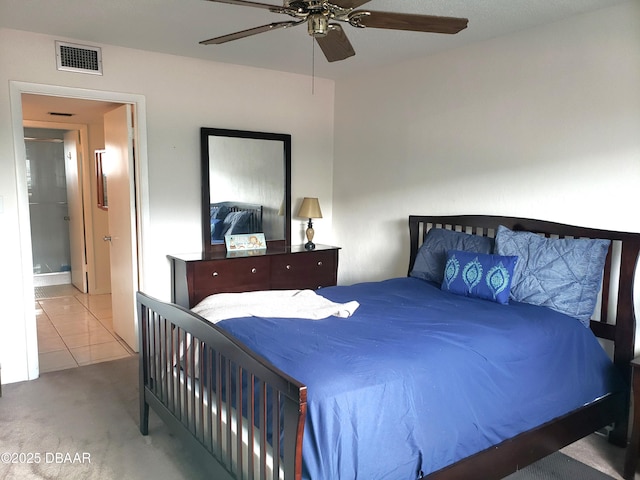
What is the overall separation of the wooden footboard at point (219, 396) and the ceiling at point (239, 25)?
169 centimetres

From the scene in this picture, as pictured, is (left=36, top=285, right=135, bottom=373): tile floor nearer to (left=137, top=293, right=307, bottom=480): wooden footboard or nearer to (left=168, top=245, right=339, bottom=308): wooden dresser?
(left=168, top=245, right=339, bottom=308): wooden dresser

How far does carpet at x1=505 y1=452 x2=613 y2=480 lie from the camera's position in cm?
246

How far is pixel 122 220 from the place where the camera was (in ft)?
A: 14.1

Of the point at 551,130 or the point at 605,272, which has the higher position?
the point at 551,130

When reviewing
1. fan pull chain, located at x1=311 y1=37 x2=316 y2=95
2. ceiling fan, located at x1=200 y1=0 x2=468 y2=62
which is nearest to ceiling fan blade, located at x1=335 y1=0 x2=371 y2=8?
ceiling fan, located at x1=200 y1=0 x2=468 y2=62

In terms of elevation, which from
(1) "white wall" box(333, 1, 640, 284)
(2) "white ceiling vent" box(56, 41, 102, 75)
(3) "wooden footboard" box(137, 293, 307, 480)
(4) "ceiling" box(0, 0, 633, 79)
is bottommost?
(3) "wooden footboard" box(137, 293, 307, 480)

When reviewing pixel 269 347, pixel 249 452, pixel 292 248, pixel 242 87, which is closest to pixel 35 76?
A: pixel 242 87

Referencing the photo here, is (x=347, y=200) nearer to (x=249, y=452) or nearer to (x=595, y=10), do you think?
(x=595, y=10)

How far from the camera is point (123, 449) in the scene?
268 centimetres

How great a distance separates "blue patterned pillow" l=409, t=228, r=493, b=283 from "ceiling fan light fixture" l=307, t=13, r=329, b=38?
1.80m

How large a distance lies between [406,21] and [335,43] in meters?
0.37

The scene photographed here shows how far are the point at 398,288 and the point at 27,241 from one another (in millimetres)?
2573

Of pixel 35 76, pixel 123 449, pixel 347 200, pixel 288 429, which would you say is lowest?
pixel 123 449

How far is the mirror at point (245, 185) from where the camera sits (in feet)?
14.0
